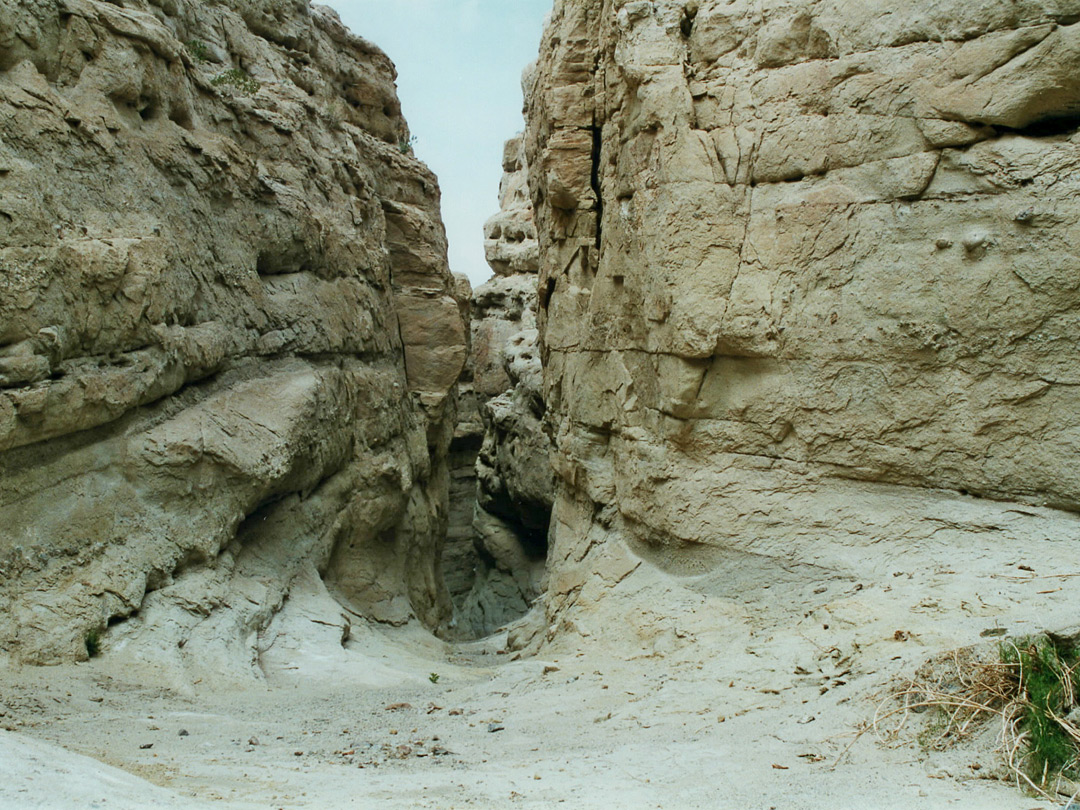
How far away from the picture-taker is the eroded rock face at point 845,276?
560 cm

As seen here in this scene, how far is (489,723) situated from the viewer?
505 centimetres

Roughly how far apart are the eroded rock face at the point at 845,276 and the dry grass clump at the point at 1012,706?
6.85 ft

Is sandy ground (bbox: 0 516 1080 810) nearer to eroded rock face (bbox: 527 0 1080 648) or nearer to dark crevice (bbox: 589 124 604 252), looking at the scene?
eroded rock face (bbox: 527 0 1080 648)

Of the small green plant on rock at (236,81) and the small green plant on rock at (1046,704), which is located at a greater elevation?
the small green plant on rock at (236,81)

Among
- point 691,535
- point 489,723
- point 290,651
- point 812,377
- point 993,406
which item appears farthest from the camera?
point 290,651

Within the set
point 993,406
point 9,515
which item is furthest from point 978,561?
point 9,515

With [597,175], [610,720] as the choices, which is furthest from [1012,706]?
[597,175]

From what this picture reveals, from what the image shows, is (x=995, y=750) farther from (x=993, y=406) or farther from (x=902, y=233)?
(x=902, y=233)

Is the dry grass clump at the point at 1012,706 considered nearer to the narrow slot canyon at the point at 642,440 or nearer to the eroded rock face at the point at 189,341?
the narrow slot canyon at the point at 642,440

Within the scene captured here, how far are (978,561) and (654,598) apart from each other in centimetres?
262

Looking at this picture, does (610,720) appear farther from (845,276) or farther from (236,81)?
(236,81)

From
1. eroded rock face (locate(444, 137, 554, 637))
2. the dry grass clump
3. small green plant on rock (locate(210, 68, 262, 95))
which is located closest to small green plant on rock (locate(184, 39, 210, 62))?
small green plant on rock (locate(210, 68, 262, 95))

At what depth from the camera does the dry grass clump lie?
3008 millimetres

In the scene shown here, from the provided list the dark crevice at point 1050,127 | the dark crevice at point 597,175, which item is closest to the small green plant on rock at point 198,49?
the dark crevice at point 597,175
